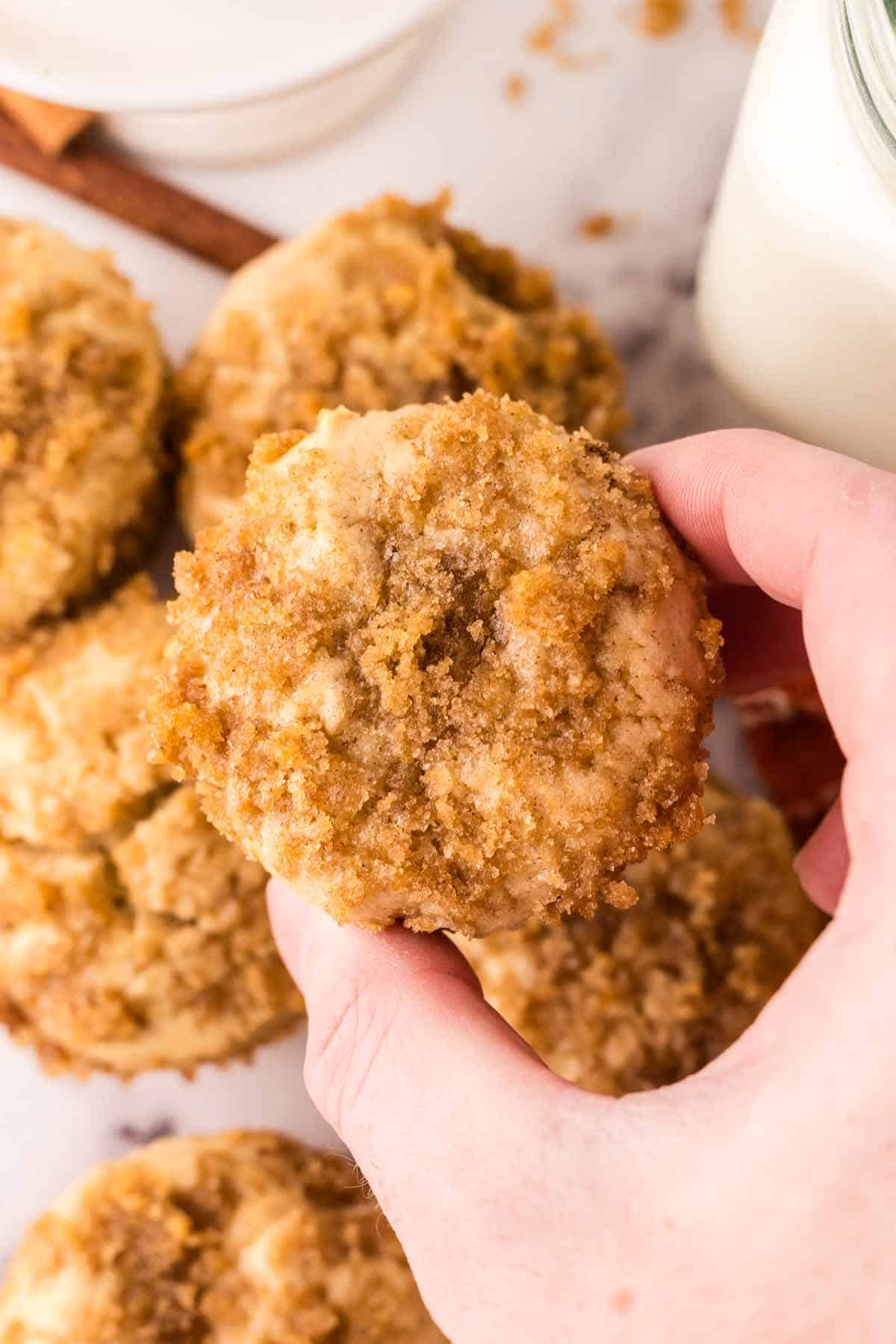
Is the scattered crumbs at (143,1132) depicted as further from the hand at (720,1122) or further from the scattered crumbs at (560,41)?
the scattered crumbs at (560,41)

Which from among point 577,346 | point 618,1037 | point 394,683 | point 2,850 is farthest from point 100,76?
point 618,1037

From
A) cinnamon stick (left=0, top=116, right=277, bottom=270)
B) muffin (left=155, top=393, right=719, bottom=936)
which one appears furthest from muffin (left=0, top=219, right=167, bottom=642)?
muffin (left=155, top=393, right=719, bottom=936)

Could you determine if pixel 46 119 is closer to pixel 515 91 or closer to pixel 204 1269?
pixel 515 91

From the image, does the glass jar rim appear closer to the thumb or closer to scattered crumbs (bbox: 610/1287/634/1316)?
the thumb

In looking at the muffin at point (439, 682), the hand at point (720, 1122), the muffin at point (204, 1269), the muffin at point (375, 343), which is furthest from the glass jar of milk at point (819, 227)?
the muffin at point (204, 1269)

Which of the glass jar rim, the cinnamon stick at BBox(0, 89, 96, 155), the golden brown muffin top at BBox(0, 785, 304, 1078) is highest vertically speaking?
the glass jar rim

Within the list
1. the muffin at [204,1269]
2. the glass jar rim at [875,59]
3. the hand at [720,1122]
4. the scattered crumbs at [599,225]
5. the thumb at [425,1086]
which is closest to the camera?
the hand at [720,1122]
